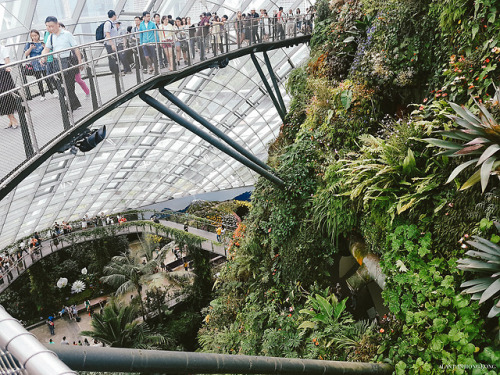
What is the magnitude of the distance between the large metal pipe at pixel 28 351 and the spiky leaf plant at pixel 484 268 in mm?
4395

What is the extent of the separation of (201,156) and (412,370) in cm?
2879

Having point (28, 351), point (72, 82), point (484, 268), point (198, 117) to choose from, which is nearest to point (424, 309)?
point (484, 268)

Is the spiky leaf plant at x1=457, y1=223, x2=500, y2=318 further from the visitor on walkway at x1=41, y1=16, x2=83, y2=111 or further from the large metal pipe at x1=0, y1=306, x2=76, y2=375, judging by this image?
the visitor on walkway at x1=41, y1=16, x2=83, y2=111

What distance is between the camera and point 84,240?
27266 millimetres

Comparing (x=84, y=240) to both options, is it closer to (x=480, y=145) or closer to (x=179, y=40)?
(x=179, y=40)

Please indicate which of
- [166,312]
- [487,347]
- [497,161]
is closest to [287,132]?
[497,161]

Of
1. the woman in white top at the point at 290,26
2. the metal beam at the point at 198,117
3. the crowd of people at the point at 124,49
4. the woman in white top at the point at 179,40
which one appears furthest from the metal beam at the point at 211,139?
the woman in white top at the point at 290,26

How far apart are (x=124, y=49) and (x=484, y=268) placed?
24.8 feet

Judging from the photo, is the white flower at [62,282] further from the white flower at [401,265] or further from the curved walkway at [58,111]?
the white flower at [401,265]

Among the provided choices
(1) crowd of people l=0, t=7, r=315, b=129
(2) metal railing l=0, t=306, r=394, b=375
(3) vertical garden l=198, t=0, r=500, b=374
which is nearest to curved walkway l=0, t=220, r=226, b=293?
(3) vertical garden l=198, t=0, r=500, b=374

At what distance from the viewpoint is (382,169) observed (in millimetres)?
5723

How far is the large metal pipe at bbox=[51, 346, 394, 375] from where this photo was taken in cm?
151

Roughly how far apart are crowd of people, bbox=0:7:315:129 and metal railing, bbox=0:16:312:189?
0.01 metres

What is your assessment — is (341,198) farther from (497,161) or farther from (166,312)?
(166,312)
